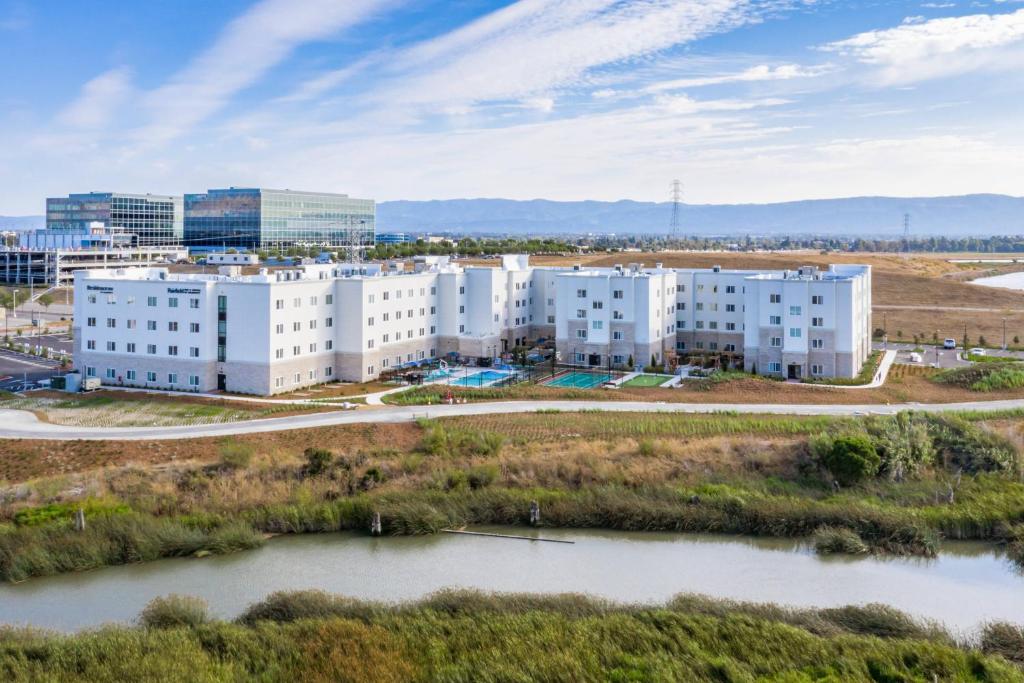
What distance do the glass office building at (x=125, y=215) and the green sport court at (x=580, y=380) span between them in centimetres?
8013

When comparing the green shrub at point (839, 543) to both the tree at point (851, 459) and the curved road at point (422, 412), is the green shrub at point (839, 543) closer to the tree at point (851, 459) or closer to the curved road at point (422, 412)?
the tree at point (851, 459)

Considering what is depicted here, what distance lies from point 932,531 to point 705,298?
27441 mm

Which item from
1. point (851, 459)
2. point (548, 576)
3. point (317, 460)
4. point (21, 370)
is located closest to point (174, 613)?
point (548, 576)

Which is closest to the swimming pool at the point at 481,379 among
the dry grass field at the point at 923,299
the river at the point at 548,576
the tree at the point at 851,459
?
the tree at the point at 851,459

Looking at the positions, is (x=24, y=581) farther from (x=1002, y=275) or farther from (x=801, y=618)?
(x=1002, y=275)

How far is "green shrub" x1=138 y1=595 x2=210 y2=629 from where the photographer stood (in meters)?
16.6

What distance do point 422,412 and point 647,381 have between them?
42.3 feet

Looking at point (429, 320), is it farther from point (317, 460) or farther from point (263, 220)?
point (263, 220)

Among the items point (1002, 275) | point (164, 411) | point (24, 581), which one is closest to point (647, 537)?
point (24, 581)

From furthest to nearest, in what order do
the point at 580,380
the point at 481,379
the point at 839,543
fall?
the point at 580,380
the point at 481,379
the point at 839,543

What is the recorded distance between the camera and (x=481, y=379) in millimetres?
40812

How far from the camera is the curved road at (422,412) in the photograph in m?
29.2

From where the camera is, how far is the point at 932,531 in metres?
21.4

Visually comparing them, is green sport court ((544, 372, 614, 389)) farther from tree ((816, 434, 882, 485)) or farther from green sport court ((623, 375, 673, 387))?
tree ((816, 434, 882, 485))
